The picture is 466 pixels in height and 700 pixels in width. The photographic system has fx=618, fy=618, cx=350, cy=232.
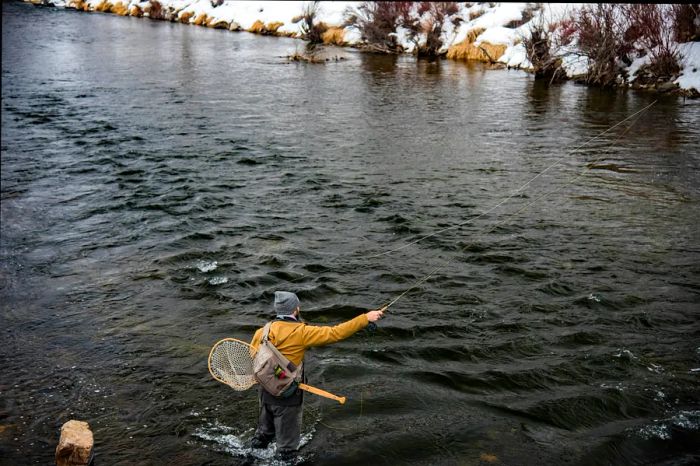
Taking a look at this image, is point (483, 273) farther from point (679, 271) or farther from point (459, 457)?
point (459, 457)

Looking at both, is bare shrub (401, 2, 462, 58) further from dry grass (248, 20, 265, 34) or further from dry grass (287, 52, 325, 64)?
dry grass (248, 20, 265, 34)

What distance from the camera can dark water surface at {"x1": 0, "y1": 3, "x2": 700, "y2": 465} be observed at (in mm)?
6215

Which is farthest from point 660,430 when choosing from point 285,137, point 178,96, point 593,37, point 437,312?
point 593,37

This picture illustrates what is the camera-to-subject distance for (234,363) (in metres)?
5.76

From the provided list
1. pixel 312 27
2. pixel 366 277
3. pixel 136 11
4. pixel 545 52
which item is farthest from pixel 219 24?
pixel 366 277

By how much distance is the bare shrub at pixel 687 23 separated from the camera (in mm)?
24438

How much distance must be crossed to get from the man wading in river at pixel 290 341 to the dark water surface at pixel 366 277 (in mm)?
377

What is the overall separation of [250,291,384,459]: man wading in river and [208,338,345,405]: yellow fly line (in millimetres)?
212

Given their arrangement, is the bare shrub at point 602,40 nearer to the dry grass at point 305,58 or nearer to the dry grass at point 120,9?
the dry grass at point 305,58

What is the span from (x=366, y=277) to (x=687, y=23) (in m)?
21.9

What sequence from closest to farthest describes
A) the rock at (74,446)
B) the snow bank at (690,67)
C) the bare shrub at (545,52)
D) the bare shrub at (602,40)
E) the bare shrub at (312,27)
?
the rock at (74,446) → the snow bank at (690,67) → the bare shrub at (602,40) → the bare shrub at (545,52) → the bare shrub at (312,27)

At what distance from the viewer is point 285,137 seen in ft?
59.8

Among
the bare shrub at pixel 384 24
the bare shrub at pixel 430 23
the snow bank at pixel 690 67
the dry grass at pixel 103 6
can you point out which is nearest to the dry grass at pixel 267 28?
the bare shrub at pixel 384 24

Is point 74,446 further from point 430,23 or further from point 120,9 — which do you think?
point 120,9
